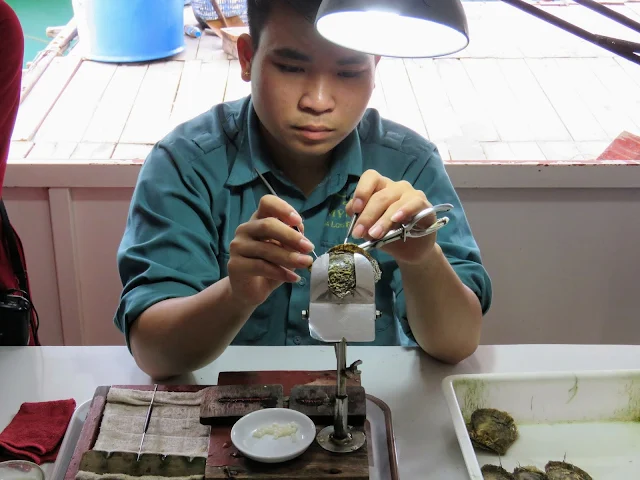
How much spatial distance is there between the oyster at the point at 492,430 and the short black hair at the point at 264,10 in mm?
725

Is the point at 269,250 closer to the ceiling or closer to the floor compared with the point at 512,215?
closer to the ceiling

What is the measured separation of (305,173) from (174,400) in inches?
23.8

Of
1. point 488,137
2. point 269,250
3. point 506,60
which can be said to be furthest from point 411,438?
point 506,60

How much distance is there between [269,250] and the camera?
1036mm

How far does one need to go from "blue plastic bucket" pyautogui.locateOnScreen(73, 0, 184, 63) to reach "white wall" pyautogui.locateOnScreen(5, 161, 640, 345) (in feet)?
2.50

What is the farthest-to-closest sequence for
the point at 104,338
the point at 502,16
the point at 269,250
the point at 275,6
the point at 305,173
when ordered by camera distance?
the point at 502,16 → the point at 104,338 → the point at 305,173 → the point at 275,6 → the point at 269,250

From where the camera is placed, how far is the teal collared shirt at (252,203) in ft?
4.44

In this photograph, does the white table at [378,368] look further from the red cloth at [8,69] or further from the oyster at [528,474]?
the red cloth at [8,69]

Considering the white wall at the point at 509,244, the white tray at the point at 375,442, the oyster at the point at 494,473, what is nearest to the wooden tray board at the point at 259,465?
the white tray at the point at 375,442

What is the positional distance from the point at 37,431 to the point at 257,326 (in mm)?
508

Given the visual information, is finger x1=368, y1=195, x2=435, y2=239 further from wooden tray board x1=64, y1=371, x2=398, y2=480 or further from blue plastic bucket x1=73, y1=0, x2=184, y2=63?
blue plastic bucket x1=73, y1=0, x2=184, y2=63

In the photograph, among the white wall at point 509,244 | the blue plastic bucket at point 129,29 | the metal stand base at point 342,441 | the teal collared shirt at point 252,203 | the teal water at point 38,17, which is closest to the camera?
the metal stand base at point 342,441

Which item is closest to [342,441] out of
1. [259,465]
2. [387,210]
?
[259,465]

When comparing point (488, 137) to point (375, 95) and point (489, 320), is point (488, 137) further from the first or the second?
point (489, 320)
